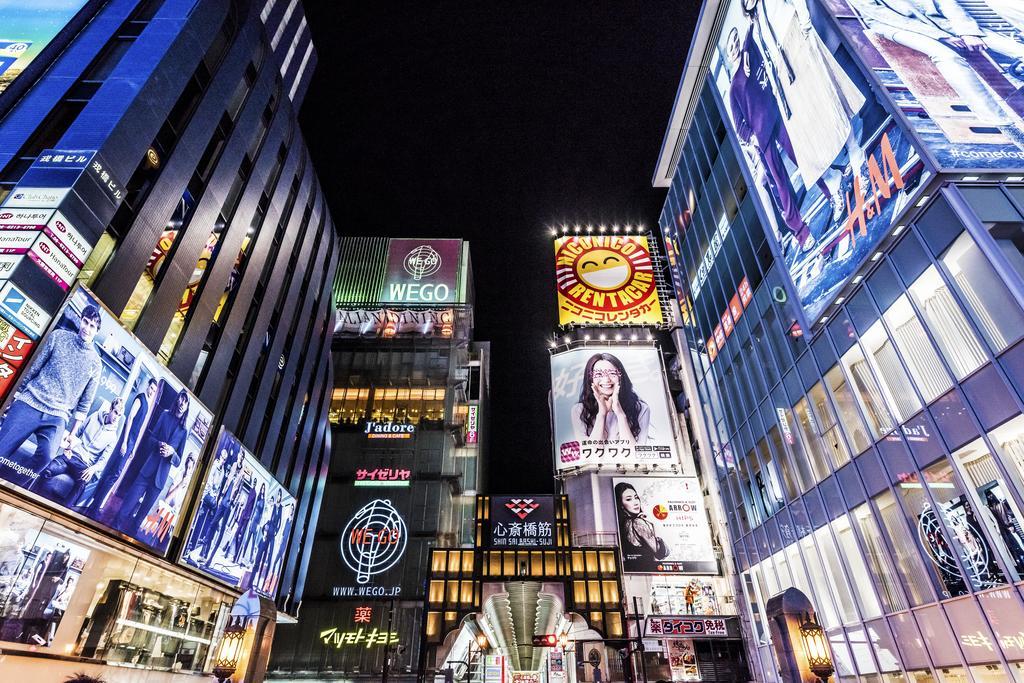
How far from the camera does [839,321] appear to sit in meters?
19.2

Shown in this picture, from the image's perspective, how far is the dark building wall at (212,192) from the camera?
16688 millimetres

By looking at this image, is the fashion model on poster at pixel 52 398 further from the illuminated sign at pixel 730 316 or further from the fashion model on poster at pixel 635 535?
the fashion model on poster at pixel 635 535

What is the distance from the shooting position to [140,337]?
17.5 m

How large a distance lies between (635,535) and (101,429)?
40.8 metres

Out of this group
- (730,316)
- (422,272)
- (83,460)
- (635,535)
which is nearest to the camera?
(83,460)

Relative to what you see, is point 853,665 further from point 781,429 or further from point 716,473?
point 716,473

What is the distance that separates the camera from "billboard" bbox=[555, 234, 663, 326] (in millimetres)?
47531

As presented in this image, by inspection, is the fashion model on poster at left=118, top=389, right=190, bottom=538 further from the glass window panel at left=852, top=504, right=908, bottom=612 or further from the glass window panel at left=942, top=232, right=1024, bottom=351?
the glass window panel at left=942, top=232, right=1024, bottom=351

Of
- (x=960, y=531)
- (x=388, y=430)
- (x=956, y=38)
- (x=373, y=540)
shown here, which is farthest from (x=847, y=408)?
(x=388, y=430)

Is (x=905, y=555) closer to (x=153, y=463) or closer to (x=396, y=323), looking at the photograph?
(x=153, y=463)

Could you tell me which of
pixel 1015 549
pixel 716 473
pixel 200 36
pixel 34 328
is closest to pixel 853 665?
pixel 1015 549

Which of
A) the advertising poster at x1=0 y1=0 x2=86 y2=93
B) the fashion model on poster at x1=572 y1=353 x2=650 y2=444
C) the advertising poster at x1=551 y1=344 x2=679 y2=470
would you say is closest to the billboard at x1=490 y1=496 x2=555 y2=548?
the advertising poster at x1=551 y1=344 x2=679 y2=470

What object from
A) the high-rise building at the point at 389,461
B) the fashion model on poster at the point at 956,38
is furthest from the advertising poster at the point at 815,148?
the high-rise building at the point at 389,461

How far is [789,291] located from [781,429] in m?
6.46
